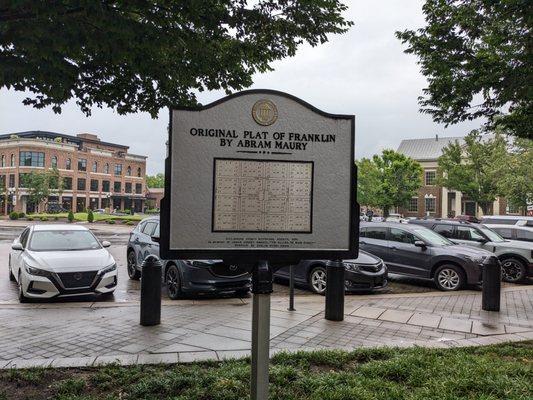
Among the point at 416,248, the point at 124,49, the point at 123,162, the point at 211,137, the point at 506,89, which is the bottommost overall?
the point at 416,248

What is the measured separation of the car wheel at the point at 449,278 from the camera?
11508 millimetres

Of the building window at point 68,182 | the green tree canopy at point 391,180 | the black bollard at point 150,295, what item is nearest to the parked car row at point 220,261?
the black bollard at point 150,295

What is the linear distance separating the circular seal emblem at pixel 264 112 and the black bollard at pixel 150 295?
4243 mm

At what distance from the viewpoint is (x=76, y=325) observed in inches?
274

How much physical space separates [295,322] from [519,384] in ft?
11.6

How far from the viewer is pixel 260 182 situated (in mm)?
3471

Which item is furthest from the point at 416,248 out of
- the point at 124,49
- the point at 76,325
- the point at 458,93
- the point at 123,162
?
the point at 123,162

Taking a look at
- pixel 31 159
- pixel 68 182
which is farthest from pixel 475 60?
pixel 68 182

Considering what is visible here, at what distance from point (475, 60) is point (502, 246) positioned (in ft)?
26.2

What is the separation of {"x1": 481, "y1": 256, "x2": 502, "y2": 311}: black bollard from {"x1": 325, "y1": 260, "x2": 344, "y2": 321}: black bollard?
305cm

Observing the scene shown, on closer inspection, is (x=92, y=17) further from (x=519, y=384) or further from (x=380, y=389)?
(x=519, y=384)

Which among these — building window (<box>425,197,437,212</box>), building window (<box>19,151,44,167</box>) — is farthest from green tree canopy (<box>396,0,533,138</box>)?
building window (<box>19,151,44,167</box>)

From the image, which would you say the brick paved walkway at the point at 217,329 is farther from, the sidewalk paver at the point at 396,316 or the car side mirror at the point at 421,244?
the car side mirror at the point at 421,244

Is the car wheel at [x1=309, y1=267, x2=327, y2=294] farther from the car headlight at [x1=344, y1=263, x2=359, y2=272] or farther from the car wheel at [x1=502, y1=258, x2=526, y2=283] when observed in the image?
the car wheel at [x1=502, y1=258, x2=526, y2=283]
